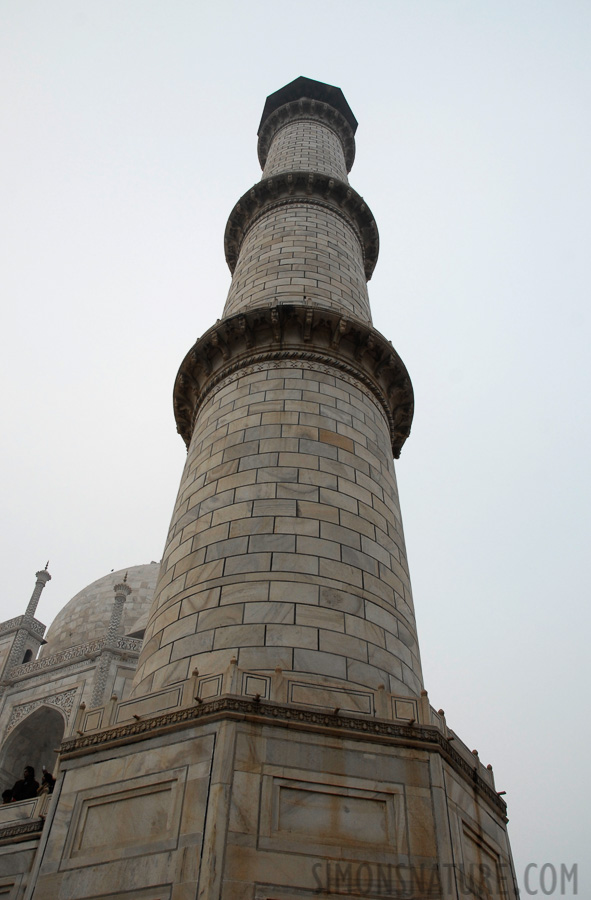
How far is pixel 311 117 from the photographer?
78.1 feet

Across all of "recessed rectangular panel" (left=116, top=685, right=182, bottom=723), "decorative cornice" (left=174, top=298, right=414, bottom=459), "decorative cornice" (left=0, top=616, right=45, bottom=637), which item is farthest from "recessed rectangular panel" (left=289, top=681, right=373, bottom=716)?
"decorative cornice" (left=0, top=616, right=45, bottom=637)

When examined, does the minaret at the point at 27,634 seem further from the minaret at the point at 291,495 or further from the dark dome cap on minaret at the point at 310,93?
the dark dome cap on minaret at the point at 310,93

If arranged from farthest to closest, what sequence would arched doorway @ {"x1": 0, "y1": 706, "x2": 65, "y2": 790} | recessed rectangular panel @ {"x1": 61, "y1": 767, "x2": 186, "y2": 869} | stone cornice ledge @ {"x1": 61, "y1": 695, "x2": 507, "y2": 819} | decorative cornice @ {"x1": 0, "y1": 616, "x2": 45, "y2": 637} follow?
decorative cornice @ {"x1": 0, "y1": 616, "x2": 45, "y2": 637}, arched doorway @ {"x1": 0, "y1": 706, "x2": 65, "y2": 790}, stone cornice ledge @ {"x1": 61, "y1": 695, "x2": 507, "y2": 819}, recessed rectangular panel @ {"x1": 61, "y1": 767, "x2": 186, "y2": 869}

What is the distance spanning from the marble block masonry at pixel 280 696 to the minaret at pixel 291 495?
0.03m

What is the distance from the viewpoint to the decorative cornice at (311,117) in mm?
23922

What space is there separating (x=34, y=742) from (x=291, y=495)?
2011 centimetres

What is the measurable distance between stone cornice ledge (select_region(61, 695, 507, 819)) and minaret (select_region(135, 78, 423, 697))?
0.66 meters

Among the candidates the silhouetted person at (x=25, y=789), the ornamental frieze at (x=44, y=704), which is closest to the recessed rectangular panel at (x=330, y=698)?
the silhouetted person at (x=25, y=789)

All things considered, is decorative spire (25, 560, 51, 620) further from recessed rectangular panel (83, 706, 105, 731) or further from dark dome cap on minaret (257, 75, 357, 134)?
recessed rectangular panel (83, 706, 105, 731)

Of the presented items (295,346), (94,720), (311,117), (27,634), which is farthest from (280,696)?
(27,634)

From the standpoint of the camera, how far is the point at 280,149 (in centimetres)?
2125

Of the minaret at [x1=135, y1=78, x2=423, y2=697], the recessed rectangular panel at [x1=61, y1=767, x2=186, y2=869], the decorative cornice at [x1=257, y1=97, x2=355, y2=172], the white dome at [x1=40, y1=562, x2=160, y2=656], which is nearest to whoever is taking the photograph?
the recessed rectangular panel at [x1=61, y1=767, x2=186, y2=869]

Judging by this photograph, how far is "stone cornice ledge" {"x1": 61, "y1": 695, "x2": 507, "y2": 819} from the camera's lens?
6340mm

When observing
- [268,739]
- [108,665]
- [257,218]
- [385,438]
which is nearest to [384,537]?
[385,438]
